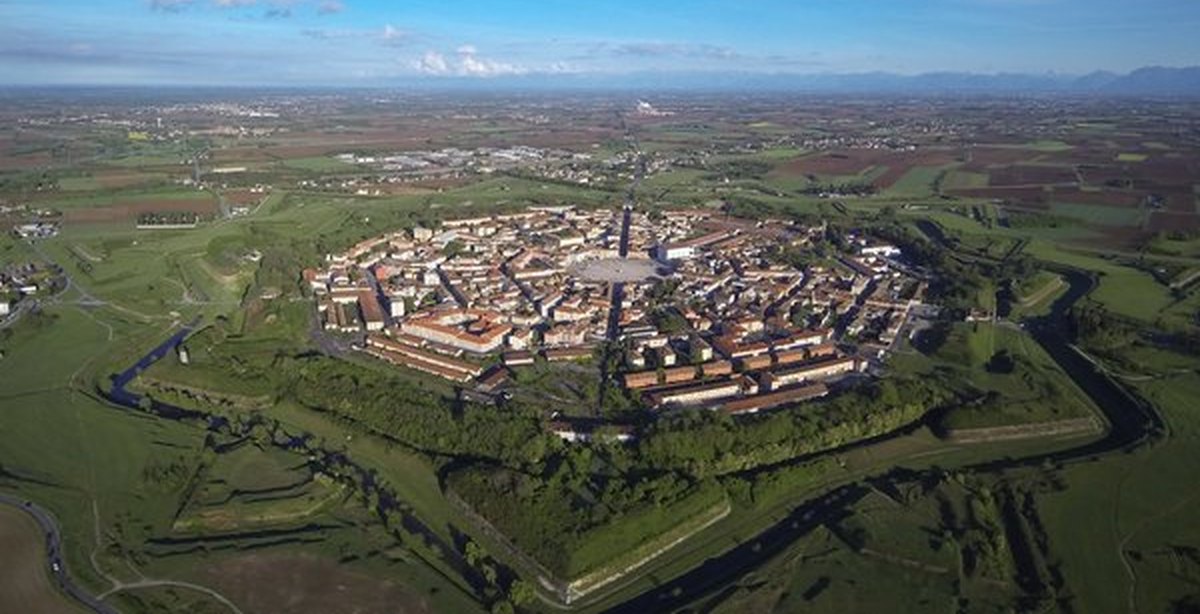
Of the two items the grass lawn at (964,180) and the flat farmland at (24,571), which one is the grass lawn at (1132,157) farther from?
the flat farmland at (24,571)

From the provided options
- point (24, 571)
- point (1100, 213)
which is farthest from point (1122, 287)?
point (24, 571)

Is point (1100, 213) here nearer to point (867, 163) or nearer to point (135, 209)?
point (867, 163)

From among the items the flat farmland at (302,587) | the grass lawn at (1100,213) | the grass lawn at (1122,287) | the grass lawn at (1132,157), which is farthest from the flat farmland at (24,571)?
the grass lawn at (1132,157)

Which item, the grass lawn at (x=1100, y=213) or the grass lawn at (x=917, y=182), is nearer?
the grass lawn at (x=1100, y=213)

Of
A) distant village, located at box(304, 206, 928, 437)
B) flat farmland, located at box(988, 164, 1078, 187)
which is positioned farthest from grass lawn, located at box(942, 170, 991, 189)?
distant village, located at box(304, 206, 928, 437)

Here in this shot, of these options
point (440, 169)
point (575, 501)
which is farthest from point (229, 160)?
point (575, 501)

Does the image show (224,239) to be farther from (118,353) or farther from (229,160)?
(229,160)

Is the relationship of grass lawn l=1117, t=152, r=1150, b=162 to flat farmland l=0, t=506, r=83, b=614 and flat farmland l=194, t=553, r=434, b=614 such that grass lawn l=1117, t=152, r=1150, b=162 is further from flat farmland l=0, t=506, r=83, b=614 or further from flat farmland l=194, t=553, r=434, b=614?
flat farmland l=0, t=506, r=83, b=614

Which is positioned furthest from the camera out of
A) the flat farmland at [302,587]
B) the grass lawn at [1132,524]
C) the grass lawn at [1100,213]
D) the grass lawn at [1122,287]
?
the grass lawn at [1100,213]

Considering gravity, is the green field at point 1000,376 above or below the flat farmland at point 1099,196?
below
